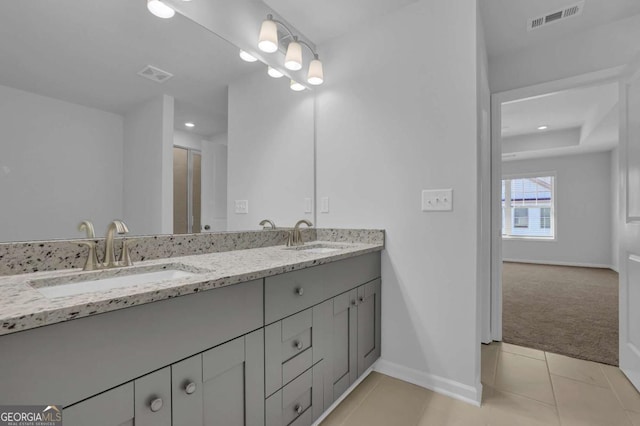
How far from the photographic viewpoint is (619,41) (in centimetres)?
208

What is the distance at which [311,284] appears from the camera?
138 centimetres

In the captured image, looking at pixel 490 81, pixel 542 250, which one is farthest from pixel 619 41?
pixel 542 250

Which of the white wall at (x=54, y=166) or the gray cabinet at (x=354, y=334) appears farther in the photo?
the gray cabinet at (x=354, y=334)

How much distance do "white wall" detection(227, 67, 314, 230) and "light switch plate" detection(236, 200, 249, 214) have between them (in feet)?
0.09

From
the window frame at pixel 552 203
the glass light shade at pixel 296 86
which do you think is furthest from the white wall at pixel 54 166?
the window frame at pixel 552 203

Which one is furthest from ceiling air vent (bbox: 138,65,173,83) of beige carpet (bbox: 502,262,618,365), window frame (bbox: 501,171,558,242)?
window frame (bbox: 501,171,558,242)

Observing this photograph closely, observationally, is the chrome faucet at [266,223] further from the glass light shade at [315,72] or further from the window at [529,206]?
the window at [529,206]

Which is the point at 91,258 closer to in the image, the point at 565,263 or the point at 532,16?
the point at 532,16

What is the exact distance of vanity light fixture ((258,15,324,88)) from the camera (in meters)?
1.81

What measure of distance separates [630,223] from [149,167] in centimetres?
286

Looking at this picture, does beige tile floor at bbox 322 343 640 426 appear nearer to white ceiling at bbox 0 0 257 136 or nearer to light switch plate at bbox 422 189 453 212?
light switch plate at bbox 422 189 453 212

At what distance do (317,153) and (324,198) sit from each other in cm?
36

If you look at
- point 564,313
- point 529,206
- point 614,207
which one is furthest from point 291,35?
point 614,207

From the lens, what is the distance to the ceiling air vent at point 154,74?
4.41ft
